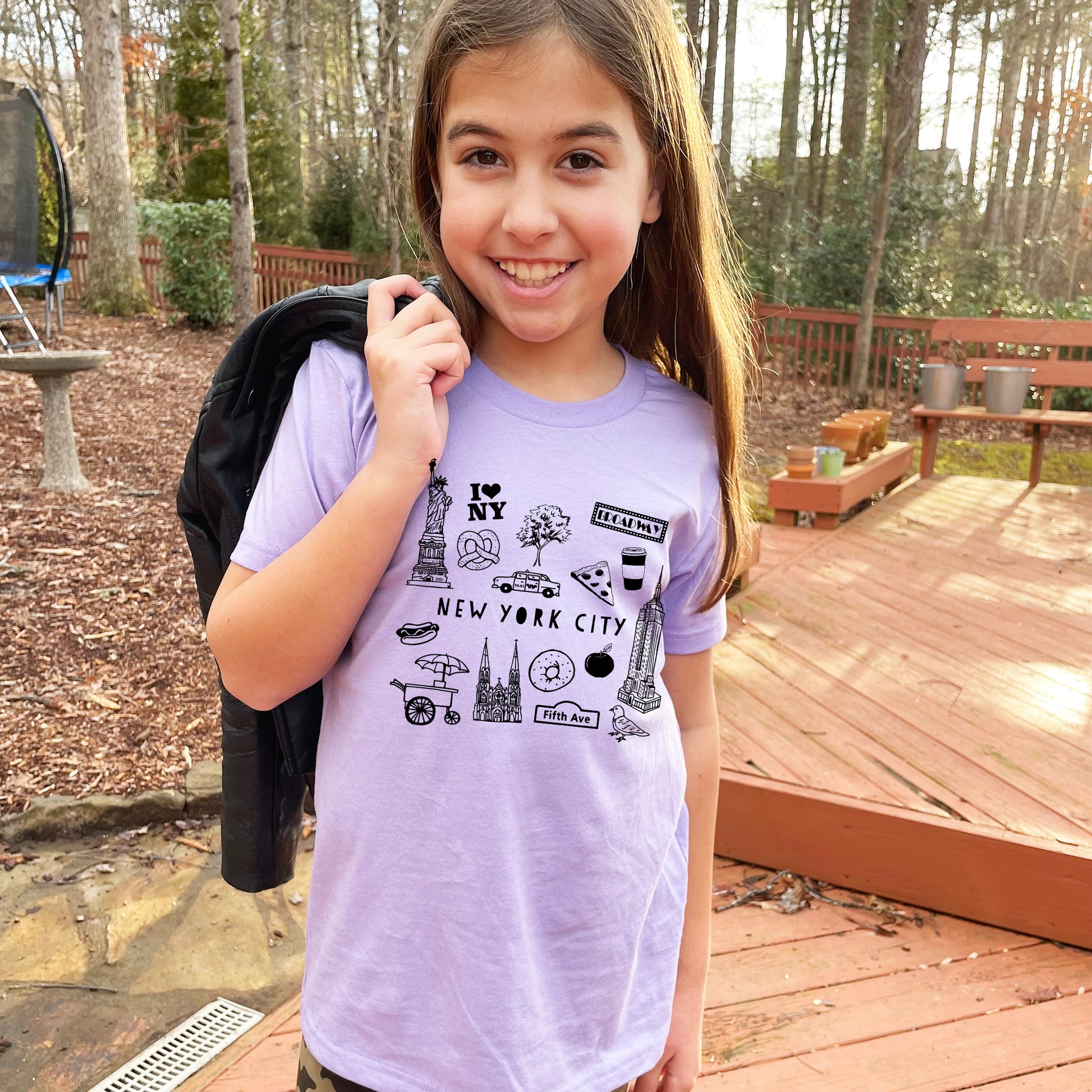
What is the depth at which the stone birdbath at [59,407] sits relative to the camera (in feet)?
17.0

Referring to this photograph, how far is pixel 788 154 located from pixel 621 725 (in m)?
17.0

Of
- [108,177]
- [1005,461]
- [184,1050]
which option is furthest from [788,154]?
[184,1050]

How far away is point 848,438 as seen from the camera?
6.01 m

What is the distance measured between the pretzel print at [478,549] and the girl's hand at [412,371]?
87mm

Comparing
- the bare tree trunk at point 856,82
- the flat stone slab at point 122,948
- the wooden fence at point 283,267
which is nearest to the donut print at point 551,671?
the flat stone slab at point 122,948

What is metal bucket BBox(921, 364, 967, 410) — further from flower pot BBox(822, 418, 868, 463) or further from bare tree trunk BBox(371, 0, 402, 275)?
bare tree trunk BBox(371, 0, 402, 275)

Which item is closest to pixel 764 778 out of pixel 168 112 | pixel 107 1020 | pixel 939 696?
pixel 939 696

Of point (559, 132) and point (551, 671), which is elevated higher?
point (559, 132)

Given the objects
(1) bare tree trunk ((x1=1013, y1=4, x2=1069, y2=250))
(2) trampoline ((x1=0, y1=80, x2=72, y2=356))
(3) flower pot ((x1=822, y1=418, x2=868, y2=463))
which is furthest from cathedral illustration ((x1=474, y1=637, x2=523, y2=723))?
(1) bare tree trunk ((x1=1013, y1=4, x2=1069, y2=250))

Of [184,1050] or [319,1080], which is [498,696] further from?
[184,1050]

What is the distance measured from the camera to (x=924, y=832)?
2.59m

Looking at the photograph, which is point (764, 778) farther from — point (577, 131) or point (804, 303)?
point (804, 303)

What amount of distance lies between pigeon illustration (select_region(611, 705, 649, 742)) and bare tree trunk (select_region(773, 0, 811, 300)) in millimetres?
12293

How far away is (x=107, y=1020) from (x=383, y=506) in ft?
6.69
